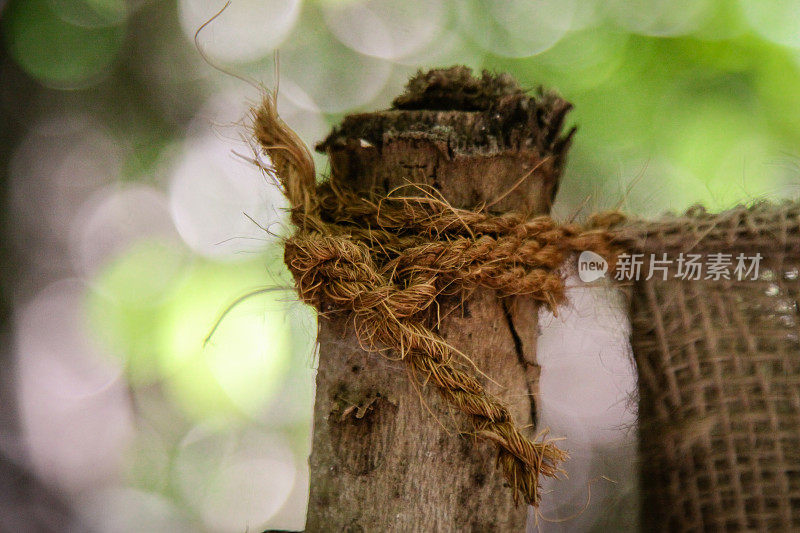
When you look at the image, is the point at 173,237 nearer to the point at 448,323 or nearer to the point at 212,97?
the point at 212,97

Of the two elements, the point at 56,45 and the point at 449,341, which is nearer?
the point at 449,341

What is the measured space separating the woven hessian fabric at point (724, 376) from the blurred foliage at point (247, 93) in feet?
3.12

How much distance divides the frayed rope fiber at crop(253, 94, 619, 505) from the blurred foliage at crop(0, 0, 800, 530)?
3.20 feet

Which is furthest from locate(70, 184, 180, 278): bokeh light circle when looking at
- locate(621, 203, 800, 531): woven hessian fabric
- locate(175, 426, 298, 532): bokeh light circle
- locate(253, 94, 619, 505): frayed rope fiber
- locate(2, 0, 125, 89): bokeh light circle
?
locate(621, 203, 800, 531): woven hessian fabric

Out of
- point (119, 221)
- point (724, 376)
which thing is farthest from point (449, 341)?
point (119, 221)

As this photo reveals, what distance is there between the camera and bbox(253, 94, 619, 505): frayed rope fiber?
55cm

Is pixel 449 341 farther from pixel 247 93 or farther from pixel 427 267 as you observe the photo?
pixel 247 93

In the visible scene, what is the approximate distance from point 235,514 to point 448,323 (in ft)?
5.82

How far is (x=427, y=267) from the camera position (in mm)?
564

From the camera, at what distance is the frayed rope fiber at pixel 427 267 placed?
55 centimetres

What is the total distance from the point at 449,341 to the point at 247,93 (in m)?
1.18

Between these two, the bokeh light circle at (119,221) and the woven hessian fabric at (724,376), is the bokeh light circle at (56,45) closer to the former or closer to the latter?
the bokeh light circle at (119,221)

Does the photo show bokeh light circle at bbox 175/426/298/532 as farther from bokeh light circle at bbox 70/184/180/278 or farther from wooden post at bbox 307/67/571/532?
wooden post at bbox 307/67/571/532

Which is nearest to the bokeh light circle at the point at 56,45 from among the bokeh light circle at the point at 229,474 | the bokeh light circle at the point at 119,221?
the bokeh light circle at the point at 119,221
